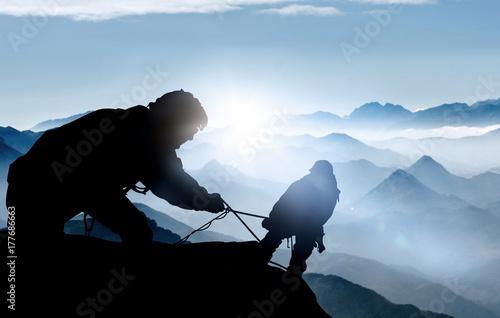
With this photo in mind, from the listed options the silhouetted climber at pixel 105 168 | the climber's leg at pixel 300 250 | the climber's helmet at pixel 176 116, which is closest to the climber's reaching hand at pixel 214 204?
the silhouetted climber at pixel 105 168

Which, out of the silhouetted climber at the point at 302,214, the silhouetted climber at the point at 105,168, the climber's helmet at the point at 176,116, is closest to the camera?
the silhouetted climber at the point at 105,168

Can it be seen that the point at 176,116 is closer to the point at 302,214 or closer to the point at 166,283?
the point at 166,283

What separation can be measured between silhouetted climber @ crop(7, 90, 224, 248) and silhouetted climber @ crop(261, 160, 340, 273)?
105 inches

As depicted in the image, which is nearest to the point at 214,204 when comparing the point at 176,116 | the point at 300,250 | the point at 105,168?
the point at 176,116

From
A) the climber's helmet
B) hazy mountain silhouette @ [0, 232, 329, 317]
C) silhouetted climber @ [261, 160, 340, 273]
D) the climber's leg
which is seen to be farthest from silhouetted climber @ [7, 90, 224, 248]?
the climber's leg

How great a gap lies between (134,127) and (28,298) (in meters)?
3.35

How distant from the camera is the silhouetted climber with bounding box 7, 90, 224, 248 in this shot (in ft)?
28.0

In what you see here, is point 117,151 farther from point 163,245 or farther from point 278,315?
point 278,315

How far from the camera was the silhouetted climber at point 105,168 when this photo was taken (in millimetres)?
8547

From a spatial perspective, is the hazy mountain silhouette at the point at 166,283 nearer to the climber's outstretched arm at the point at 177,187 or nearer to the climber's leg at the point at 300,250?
the climber's leg at the point at 300,250

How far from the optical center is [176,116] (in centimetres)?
1021

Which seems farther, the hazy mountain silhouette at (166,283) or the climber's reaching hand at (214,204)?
the climber's reaching hand at (214,204)

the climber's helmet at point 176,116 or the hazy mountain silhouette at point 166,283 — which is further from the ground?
the climber's helmet at point 176,116

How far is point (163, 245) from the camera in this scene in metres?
11.7
